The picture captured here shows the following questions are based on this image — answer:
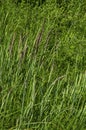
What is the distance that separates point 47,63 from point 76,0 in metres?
1.87

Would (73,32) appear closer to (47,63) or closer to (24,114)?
(47,63)

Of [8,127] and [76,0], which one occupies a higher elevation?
[76,0]

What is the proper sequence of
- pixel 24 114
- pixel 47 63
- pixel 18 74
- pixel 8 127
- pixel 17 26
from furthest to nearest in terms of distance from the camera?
pixel 17 26
pixel 47 63
pixel 18 74
pixel 8 127
pixel 24 114

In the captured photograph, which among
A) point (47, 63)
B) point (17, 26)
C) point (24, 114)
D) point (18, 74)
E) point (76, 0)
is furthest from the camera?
point (76, 0)

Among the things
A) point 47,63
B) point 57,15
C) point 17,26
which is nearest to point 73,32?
point 57,15

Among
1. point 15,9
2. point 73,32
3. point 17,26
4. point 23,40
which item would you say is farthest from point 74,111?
point 15,9

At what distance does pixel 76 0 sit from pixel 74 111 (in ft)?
8.58

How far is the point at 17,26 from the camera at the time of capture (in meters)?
3.87

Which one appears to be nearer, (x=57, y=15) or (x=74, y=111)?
(x=74, y=111)

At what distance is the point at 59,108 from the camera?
2463 mm

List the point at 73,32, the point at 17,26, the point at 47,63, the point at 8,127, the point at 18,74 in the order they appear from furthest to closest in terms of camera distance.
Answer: the point at 73,32 → the point at 17,26 → the point at 47,63 → the point at 18,74 → the point at 8,127

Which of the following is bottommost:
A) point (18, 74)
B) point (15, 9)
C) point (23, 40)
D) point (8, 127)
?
point (8, 127)

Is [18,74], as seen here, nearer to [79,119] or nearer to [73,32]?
[79,119]

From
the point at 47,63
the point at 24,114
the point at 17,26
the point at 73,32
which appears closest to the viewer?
the point at 24,114
